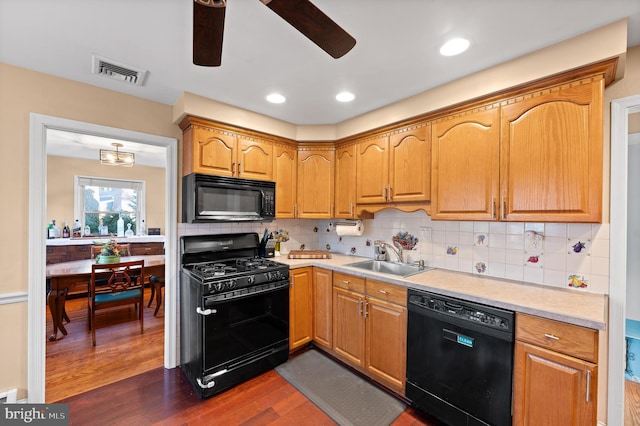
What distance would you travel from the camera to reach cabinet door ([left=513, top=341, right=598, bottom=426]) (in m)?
1.28

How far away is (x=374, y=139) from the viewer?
104 inches

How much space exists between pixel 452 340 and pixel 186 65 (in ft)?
8.26

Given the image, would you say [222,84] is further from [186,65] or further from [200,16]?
[200,16]

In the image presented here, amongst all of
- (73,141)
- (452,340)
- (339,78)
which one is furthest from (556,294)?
(73,141)

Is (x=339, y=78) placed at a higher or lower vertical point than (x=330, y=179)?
higher

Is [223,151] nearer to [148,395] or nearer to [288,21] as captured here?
[288,21]

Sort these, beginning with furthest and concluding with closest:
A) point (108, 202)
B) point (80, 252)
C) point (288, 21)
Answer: point (108, 202) < point (80, 252) < point (288, 21)

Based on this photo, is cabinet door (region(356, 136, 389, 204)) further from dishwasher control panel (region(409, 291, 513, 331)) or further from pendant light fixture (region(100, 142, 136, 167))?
pendant light fixture (region(100, 142, 136, 167))

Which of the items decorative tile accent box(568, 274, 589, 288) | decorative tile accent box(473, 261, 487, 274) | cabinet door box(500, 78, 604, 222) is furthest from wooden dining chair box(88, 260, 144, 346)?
decorative tile accent box(568, 274, 589, 288)

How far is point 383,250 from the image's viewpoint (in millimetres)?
2805

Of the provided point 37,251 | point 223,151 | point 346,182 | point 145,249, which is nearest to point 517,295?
point 346,182

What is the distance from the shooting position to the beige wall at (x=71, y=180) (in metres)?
4.94

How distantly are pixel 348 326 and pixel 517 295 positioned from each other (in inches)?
52.4

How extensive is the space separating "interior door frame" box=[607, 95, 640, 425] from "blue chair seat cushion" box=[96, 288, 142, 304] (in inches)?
166
